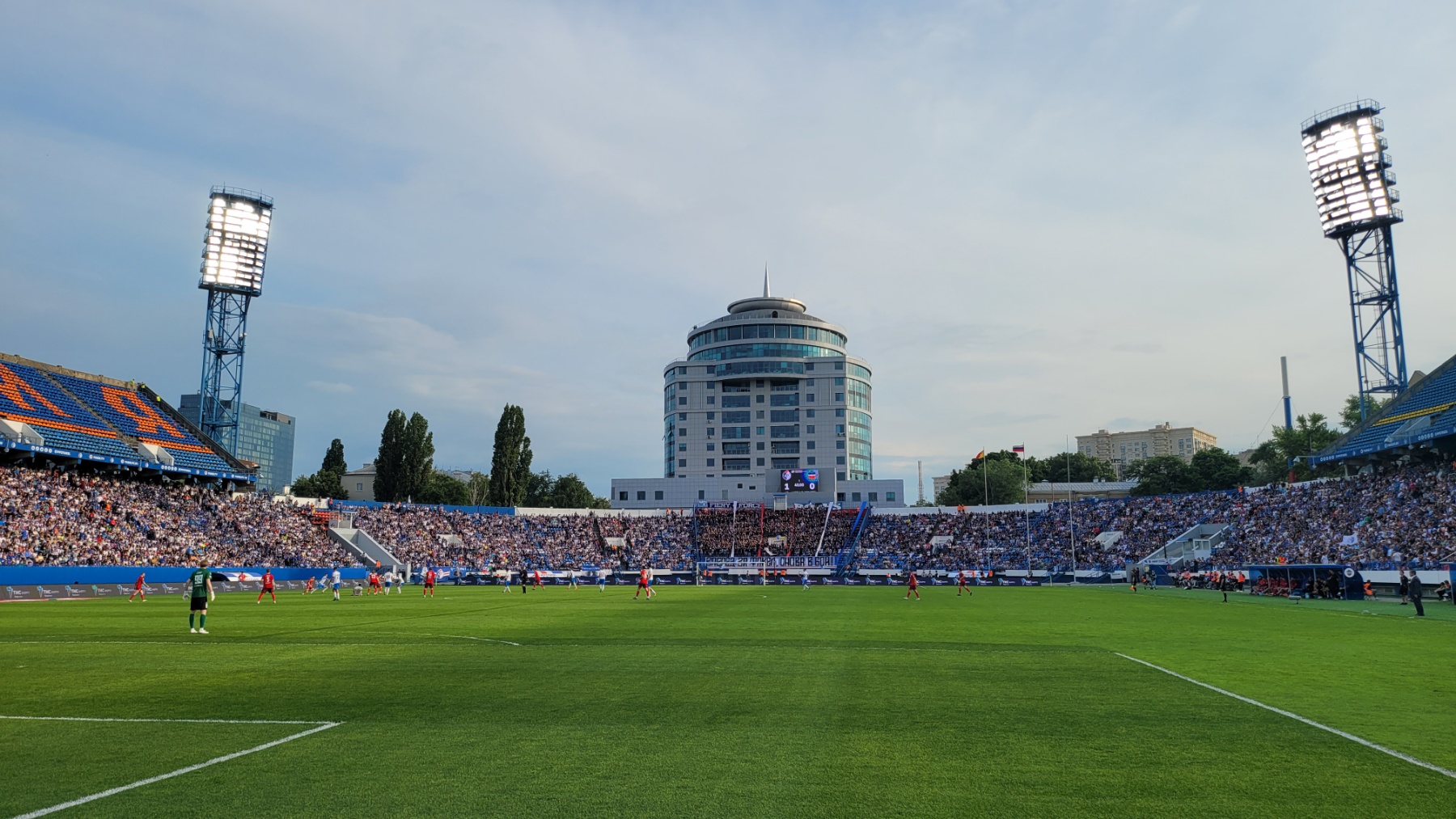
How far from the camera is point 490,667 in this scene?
1619cm

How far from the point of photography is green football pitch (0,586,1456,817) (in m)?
7.59

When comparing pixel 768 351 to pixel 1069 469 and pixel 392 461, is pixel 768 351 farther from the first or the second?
pixel 1069 469

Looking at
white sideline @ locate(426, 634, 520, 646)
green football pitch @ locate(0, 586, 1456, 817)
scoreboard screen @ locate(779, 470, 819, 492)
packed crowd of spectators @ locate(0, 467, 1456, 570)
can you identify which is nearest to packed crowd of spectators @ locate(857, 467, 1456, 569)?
packed crowd of spectators @ locate(0, 467, 1456, 570)

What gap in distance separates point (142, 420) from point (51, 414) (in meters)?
9.71

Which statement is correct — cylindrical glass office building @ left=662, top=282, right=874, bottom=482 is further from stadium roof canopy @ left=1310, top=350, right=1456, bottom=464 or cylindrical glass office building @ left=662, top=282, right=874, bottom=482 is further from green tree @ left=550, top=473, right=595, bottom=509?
stadium roof canopy @ left=1310, top=350, right=1456, bottom=464

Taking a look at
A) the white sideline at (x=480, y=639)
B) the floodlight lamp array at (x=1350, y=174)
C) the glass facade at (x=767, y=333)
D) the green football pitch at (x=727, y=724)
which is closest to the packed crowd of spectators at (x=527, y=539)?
the glass facade at (x=767, y=333)

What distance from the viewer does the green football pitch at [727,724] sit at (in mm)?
7590

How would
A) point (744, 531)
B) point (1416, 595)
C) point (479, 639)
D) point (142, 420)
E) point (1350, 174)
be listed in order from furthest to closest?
1. point (744, 531)
2. point (142, 420)
3. point (1350, 174)
4. point (1416, 595)
5. point (479, 639)

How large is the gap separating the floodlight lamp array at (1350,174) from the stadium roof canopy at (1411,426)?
12618 mm

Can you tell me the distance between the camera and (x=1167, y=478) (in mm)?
126812

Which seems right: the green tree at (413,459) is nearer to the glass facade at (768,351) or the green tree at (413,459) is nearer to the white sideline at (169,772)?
the glass facade at (768,351)

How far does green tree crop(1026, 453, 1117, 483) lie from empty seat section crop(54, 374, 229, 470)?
499ft

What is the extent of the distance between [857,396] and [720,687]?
138530 millimetres

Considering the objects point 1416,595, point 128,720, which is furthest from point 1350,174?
point 128,720
